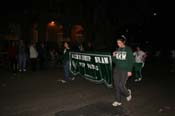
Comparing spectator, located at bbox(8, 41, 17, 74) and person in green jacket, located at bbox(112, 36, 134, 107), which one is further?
spectator, located at bbox(8, 41, 17, 74)

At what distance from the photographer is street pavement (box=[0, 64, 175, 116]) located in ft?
26.3

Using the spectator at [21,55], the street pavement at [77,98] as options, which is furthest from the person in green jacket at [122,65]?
the spectator at [21,55]

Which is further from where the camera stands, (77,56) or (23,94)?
(77,56)

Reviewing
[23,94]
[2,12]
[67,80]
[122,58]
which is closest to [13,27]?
[2,12]

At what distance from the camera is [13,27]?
2652 cm

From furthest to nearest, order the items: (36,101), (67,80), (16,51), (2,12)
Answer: (2,12)
(16,51)
(67,80)
(36,101)

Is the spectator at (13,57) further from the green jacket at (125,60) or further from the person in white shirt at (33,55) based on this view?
the green jacket at (125,60)

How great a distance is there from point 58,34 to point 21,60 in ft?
41.9

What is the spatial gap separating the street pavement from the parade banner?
1.30ft

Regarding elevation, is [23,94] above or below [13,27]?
below

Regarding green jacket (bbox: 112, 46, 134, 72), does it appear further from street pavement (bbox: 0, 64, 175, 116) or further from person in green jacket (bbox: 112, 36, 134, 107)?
street pavement (bbox: 0, 64, 175, 116)

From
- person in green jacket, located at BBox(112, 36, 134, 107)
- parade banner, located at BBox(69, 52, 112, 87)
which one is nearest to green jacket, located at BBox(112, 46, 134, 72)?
person in green jacket, located at BBox(112, 36, 134, 107)

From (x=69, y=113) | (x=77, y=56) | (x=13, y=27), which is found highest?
(x=13, y=27)

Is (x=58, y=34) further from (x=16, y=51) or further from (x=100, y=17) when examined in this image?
(x=16, y=51)
